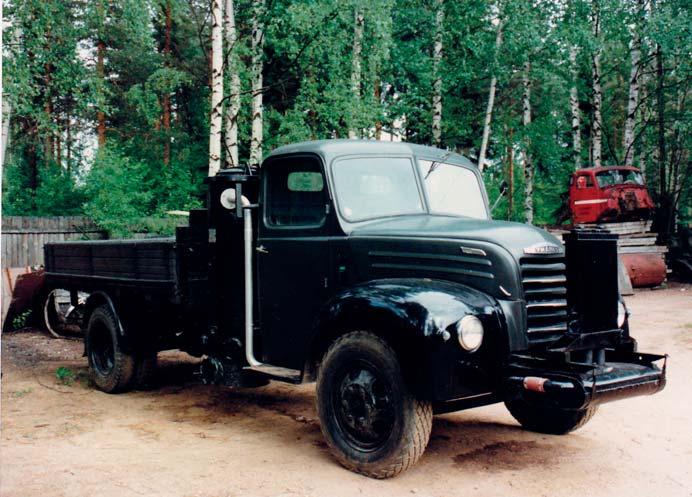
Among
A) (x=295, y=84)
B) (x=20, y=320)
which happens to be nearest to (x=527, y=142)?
(x=295, y=84)

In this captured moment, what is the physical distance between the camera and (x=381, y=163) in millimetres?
5633

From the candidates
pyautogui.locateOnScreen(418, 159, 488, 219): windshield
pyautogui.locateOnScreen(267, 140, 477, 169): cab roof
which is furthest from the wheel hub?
pyautogui.locateOnScreen(267, 140, 477, 169): cab roof

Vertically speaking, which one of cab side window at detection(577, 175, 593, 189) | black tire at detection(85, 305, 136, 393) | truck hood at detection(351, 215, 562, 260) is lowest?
black tire at detection(85, 305, 136, 393)

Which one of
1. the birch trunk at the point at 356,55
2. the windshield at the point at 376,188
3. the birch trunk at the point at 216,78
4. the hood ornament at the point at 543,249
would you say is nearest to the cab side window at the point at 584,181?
the birch trunk at the point at 356,55

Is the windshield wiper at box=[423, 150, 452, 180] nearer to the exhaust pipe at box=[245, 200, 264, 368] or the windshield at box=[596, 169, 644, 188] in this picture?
the exhaust pipe at box=[245, 200, 264, 368]

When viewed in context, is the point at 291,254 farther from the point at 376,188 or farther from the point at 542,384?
the point at 542,384

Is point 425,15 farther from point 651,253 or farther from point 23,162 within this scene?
point 23,162

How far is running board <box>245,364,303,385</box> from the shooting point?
5.31 m

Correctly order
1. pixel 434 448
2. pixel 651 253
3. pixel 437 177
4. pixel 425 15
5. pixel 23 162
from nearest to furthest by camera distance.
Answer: pixel 434 448
pixel 437 177
pixel 651 253
pixel 425 15
pixel 23 162

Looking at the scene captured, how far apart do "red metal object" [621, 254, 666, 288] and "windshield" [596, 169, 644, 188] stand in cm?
247

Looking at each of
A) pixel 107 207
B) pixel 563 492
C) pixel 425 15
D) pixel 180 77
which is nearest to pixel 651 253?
pixel 425 15

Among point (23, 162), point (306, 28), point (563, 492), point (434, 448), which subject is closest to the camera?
point (563, 492)

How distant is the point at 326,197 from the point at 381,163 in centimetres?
57

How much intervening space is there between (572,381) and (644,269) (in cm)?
1508
